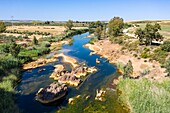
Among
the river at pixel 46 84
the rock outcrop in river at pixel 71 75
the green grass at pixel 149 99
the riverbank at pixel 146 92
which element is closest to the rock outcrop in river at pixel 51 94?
the river at pixel 46 84

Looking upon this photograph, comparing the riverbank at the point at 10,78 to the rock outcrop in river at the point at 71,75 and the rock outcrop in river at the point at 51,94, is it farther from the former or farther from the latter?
the rock outcrop in river at the point at 71,75

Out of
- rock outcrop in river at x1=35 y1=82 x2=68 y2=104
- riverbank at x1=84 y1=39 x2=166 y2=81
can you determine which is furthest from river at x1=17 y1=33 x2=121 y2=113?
riverbank at x1=84 y1=39 x2=166 y2=81

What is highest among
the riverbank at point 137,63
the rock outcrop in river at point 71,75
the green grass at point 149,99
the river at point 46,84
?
the green grass at point 149,99

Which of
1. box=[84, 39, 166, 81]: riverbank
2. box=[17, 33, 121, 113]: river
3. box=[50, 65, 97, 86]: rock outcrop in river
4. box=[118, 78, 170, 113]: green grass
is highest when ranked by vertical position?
box=[118, 78, 170, 113]: green grass

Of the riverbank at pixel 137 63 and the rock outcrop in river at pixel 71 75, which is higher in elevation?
the riverbank at pixel 137 63

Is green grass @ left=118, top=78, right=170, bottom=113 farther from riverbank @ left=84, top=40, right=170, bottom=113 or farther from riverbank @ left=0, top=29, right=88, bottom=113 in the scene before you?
riverbank @ left=0, top=29, right=88, bottom=113

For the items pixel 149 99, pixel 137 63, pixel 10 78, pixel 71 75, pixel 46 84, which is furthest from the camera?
pixel 137 63

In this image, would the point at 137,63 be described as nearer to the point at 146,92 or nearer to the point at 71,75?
the point at 71,75

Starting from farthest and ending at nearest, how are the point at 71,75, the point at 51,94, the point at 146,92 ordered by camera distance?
the point at 71,75
the point at 51,94
the point at 146,92

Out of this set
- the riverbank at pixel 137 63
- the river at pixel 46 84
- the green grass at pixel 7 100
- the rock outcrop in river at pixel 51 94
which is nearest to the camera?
the green grass at pixel 7 100

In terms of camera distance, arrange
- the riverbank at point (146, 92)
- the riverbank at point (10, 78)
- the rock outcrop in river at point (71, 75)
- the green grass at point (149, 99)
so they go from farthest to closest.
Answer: the rock outcrop in river at point (71, 75) < the riverbank at point (10, 78) < the riverbank at point (146, 92) < the green grass at point (149, 99)

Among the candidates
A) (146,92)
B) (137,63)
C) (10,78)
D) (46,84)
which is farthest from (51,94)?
(137,63)

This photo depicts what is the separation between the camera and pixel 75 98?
34.9 m

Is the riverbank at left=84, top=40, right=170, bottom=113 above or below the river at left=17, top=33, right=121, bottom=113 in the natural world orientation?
above
